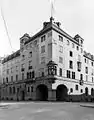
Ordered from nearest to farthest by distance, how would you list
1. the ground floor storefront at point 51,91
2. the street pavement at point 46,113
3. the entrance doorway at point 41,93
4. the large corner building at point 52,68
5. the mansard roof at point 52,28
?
the street pavement at point 46,113 < the ground floor storefront at point 51,91 < the large corner building at point 52,68 < the mansard roof at point 52,28 < the entrance doorway at point 41,93

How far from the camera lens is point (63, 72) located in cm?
3609

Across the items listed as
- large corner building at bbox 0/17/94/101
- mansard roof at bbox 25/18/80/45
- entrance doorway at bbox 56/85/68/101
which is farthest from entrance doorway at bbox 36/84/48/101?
mansard roof at bbox 25/18/80/45

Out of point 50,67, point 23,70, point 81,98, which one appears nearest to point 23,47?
point 23,70

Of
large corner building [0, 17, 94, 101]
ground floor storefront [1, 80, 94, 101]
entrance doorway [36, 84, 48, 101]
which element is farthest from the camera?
entrance doorway [36, 84, 48, 101]

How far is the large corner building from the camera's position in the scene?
34.2 m

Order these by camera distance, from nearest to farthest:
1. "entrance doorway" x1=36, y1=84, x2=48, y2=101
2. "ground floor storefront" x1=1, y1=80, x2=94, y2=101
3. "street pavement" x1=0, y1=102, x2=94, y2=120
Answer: "street pavement" x1=0, y1=102, x2=94, y2=120, "ground floor storefront" x1=1, y1=80, x2=94, y2=101, "entrance doorway" x1=36, y1=84, x2=48, y2=101

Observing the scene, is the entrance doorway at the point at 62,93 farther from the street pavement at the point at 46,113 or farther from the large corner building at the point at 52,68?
the street pavement at the point at 46,113

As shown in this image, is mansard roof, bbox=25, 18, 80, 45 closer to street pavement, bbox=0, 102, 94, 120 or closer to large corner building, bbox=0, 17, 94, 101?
large corner building, bbox=0, 17, 94, 101

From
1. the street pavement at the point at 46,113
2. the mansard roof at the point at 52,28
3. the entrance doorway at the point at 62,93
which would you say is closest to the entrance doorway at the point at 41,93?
the entrance doorway at the point at 62,93

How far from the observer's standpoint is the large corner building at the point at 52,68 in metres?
34.2

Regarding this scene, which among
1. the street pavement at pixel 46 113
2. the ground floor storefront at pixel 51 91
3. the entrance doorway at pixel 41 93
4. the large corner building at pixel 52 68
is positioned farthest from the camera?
the entrance doorway at pixel 41 93

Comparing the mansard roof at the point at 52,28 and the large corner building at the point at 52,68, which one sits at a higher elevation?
the mansard roof at the point at 52,28

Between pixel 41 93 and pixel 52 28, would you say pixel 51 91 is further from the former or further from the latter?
pixel 52 28

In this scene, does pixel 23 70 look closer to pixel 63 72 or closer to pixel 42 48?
pixel 42 48
